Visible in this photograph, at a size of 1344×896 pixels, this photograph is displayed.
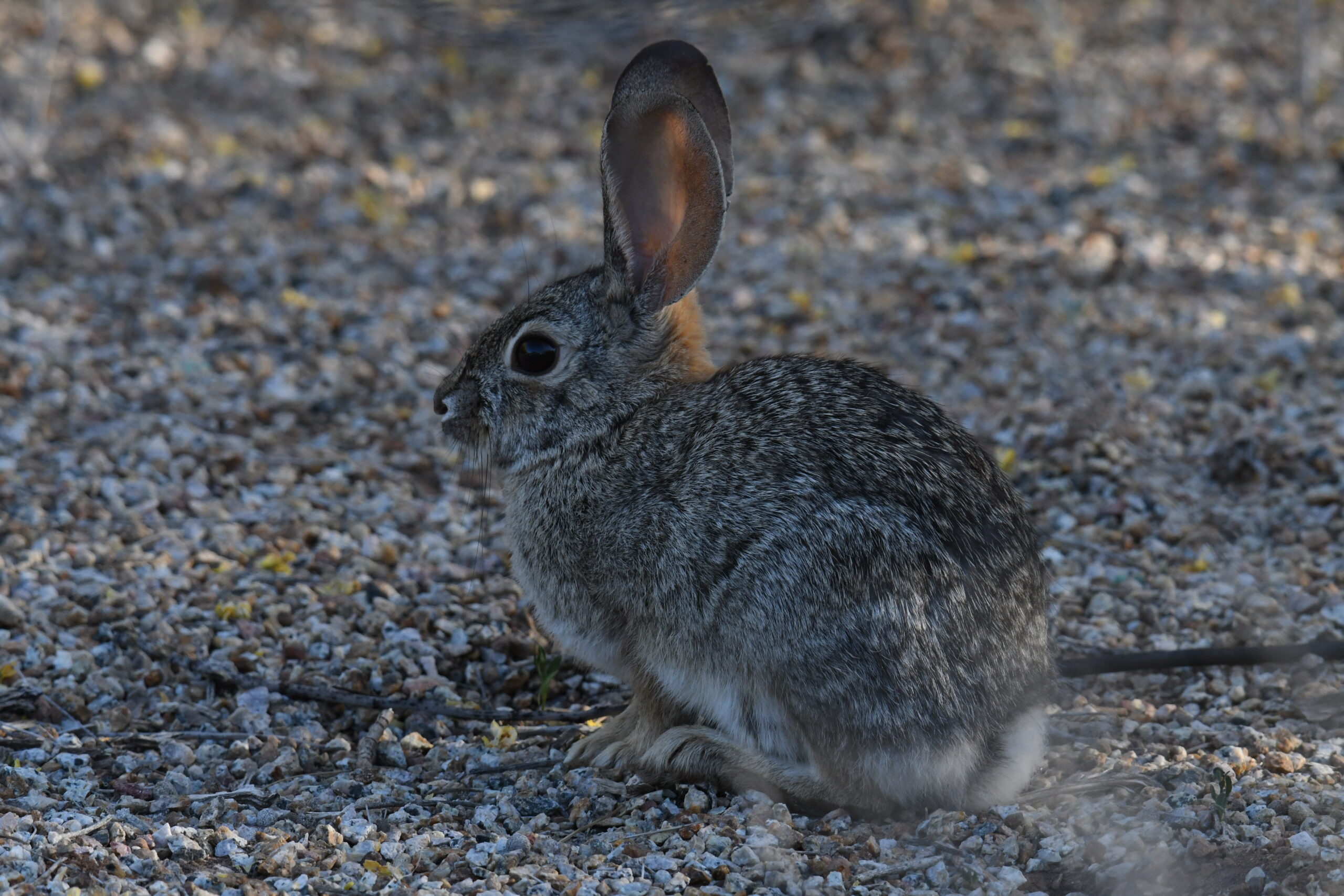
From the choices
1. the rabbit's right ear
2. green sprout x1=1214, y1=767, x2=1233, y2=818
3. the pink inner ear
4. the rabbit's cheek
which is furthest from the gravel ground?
the pink inner ear

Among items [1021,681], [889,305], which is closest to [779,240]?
[889,305]

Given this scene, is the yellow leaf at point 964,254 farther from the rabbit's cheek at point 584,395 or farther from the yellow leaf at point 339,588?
the yellow leaf at point 339,588

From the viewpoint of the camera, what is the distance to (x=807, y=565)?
4.57 m

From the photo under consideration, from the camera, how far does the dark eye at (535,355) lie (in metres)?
5.47

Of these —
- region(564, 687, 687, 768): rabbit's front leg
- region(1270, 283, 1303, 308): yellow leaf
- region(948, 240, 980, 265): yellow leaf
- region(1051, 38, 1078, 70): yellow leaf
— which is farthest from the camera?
region(1051, 38, 1078, 70): yellow leaf

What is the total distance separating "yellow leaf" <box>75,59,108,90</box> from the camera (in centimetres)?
1072

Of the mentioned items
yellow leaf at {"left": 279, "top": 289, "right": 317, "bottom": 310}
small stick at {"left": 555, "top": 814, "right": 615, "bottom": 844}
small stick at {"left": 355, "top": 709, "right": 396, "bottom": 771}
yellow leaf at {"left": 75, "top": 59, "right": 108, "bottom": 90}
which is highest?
yellow leaf at {"left": 75, "top": 59, "right": 108, "bottom": 90}

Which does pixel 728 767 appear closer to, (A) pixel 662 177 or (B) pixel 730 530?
(B) pixel 730 530

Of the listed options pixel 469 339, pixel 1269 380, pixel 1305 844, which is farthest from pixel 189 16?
pixel 1305 844

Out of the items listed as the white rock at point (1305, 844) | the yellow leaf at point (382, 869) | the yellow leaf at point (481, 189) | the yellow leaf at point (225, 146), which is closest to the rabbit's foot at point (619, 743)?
the yellow leaf at point (382, 869)

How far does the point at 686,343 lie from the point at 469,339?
9.60 ft

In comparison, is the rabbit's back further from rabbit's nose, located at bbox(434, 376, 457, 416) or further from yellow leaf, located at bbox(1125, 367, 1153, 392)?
yellow leaf, located at bbox(1125, 367, 1153, 392)

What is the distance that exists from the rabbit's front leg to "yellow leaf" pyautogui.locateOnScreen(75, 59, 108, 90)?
7543 mm

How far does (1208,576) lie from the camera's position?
6.33 metres
